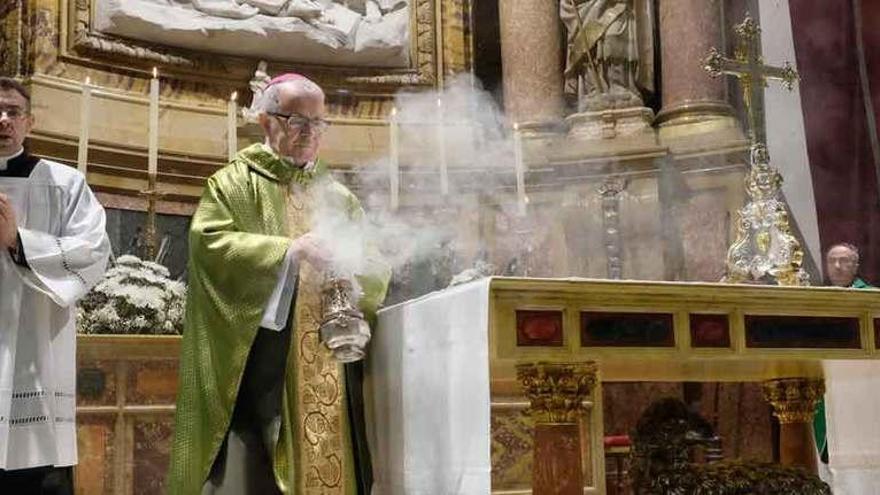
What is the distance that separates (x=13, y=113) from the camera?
12.6ft

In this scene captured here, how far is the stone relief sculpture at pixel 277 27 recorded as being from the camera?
7.05 metres

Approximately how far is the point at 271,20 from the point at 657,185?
2.45 m

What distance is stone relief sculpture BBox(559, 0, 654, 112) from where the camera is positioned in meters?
7.59

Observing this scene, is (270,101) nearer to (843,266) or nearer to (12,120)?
(12,120)

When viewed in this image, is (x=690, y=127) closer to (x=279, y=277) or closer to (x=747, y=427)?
(x=747, y=427)

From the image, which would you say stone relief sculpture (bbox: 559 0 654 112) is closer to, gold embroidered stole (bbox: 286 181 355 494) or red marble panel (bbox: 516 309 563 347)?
gold embroidered stole (bbox: 286 181 355 494)

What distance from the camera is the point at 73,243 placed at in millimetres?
3744

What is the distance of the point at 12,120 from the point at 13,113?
22 mm

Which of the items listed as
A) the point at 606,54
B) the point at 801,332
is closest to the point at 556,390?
the point at 801,332

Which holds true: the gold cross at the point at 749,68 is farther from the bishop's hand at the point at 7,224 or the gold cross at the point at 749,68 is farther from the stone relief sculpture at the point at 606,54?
the bishop's hand at the point at 7,224

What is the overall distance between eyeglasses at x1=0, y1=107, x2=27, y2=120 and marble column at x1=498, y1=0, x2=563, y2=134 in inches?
165

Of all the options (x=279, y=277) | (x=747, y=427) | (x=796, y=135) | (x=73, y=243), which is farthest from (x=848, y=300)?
(x=796, y=135)

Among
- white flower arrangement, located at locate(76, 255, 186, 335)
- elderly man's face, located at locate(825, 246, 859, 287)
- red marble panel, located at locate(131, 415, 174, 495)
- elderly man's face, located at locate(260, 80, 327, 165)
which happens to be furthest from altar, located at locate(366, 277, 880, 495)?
elderly man's face, located at locate(825, 246, 859, 287)

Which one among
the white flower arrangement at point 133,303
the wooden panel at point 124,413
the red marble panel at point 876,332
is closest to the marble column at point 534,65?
the white flower arrangement at point 133,303
